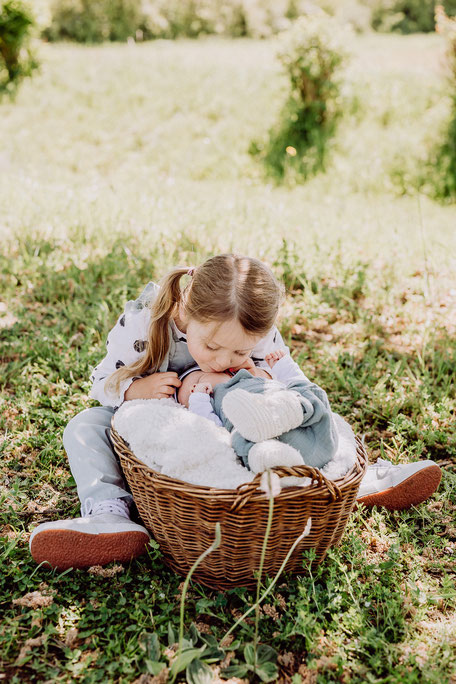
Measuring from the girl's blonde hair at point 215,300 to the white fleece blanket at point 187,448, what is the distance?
0.38 m

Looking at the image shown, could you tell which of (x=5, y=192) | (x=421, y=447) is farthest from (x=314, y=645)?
(x=5, y=192)

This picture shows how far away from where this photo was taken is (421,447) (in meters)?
3.17

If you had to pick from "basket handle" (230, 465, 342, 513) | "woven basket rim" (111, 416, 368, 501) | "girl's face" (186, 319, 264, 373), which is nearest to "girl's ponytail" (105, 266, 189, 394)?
"girl's face" (186, 319, 264, 373)

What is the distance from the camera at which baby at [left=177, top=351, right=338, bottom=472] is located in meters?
2.08

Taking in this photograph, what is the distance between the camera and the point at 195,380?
2.71 meters

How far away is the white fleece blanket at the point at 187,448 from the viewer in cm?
211

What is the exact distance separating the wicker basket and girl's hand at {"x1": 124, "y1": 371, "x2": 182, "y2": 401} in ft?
1.03

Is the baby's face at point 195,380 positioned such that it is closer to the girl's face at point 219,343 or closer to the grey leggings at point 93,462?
the girl's face at point 219,343

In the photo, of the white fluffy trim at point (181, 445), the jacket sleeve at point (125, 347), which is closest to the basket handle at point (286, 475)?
the white fluffy trim at point (181, 445)

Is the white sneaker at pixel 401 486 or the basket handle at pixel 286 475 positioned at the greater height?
the basket handle at pixel 286 475

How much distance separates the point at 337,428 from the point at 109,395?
3.33 feet

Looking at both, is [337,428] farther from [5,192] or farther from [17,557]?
[5,192]

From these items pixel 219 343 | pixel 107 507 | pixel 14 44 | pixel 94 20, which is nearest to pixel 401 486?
pixel 219 343

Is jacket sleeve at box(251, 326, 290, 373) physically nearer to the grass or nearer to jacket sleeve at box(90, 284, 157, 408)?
jacket sleeve at box(90, 284, 157, 408)
